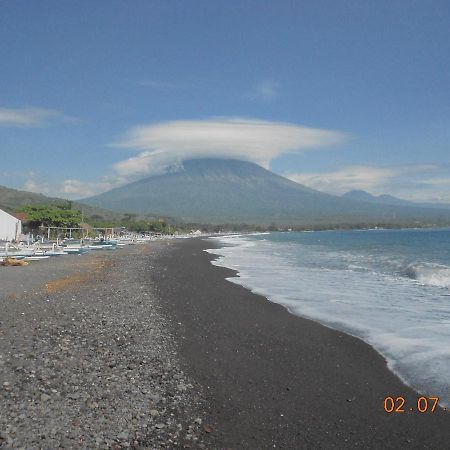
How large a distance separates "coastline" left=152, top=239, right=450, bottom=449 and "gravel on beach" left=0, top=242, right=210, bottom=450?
0.39 m

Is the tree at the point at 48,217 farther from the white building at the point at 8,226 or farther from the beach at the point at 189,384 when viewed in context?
the beach at the point at 189,384

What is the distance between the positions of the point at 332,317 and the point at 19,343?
21.4 ft

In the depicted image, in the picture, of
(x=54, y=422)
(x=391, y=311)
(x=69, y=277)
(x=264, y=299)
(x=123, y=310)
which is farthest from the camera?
(x=69, y=277)

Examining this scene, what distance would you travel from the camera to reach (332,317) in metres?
10.4

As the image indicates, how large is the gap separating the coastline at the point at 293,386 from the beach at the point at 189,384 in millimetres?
17

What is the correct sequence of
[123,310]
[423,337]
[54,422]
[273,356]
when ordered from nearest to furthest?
[54,422] → [273,356] → [423,337] → [123,310]

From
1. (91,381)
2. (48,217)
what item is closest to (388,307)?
(91,381)

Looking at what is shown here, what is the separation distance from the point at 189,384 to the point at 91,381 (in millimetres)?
1161

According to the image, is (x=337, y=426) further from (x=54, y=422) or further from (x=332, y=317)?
(x=332, y=317)

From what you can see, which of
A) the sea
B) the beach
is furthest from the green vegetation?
the beach

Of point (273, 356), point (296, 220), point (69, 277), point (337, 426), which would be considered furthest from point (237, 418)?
point (296, 220)
